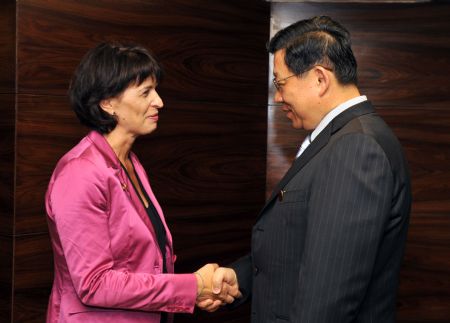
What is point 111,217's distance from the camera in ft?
6.96

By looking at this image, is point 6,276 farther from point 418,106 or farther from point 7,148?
point 418,106

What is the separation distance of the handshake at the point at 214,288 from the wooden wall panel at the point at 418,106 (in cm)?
155

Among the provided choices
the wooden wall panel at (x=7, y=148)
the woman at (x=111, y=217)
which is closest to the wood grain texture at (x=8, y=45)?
the wooden wall panel at (x=7, y=148)

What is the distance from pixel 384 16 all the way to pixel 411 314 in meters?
1.62

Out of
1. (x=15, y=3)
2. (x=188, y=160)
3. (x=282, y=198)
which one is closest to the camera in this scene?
(x=282, y=198)

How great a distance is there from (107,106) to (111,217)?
396mm

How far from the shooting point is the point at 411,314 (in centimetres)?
373

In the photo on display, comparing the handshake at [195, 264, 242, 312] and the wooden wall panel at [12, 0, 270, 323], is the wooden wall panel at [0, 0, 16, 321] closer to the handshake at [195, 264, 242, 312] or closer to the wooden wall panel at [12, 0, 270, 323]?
the wooden wall panel at [12, 0, 270, 323]

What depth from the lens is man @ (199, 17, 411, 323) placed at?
171 centimetres

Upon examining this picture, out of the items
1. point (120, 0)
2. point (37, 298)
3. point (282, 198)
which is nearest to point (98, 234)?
point (282, 198)

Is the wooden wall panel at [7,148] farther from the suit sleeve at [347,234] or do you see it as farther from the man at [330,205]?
the suit sleeve at [347,234]

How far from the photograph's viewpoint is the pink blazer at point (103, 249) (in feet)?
6.72

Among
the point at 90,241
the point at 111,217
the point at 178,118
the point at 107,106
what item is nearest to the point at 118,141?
the point at 107,106

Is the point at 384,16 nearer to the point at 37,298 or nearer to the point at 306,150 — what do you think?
the point at 306,150
